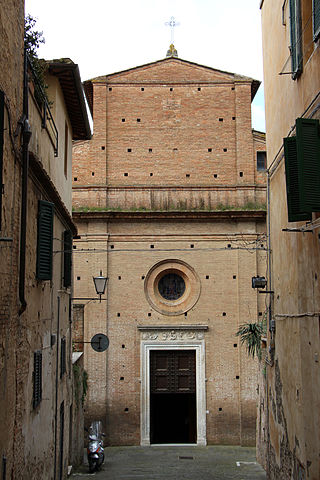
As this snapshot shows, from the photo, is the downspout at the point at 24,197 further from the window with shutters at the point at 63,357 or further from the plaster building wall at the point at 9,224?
the window with shutters at the point at 63,357

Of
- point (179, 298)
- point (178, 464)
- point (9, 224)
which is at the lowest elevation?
point (178, 464)

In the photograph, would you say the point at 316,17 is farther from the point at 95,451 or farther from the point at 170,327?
the point at 170,327

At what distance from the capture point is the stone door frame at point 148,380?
18.9 meters

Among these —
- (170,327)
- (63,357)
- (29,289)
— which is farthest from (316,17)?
(170,327)

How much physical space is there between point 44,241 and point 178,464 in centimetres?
960

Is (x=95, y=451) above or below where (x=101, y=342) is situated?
below

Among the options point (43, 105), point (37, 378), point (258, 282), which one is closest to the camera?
point (37, 378)

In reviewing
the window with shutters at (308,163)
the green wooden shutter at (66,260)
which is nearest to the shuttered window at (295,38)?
the window with shutters at (308,163)

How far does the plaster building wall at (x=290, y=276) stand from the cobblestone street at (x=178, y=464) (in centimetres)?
381

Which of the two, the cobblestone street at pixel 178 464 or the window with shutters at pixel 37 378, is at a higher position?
the window with shutters at pixel 37 378

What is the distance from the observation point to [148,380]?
63.2 ft

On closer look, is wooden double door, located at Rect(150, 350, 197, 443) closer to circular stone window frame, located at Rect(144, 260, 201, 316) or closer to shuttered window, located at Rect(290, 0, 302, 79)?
circular stone window frame, located at Rect(144, 260, 201, 316)

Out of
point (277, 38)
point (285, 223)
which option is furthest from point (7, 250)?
point (277, 38)

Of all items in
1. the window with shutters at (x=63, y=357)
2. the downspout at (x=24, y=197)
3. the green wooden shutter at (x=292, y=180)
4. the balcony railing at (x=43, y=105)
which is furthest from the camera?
the window with shutters at (x=63, y=357)
